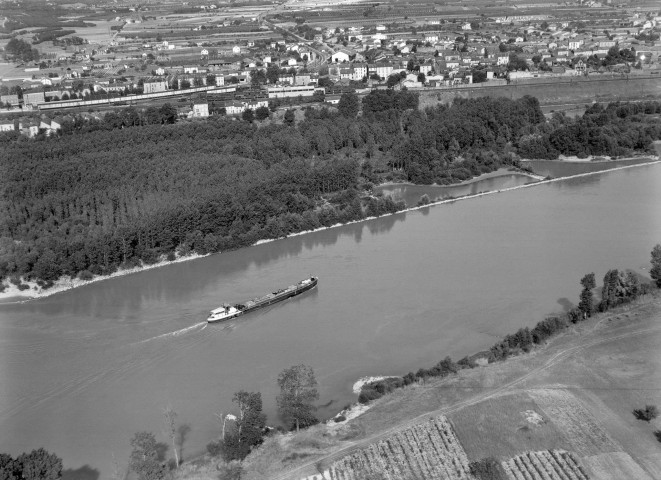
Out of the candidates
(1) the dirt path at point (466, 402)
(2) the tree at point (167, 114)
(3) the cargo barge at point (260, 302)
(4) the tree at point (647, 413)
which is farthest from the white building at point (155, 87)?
(4) the tree at point (647, 413)

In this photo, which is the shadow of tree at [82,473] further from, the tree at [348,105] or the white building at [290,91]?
the white building at [290,91]

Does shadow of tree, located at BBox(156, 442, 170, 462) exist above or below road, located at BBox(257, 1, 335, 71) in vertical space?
below

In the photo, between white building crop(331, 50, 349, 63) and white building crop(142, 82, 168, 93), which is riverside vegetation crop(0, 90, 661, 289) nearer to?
white building crop(142, 82, 168, 93)

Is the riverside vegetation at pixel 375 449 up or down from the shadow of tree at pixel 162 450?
up

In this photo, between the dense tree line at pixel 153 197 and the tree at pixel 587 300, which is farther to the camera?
the dense tree line at pixel 153 197

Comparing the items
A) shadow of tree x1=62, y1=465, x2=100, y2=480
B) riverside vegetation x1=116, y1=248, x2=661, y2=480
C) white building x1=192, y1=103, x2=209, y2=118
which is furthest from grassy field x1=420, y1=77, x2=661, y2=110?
shadow of tree x1=62, y1=465, x2=100, y2=480

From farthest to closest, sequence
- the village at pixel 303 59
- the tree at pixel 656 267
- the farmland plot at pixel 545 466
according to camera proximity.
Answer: the village at pixel 303 59
the tree at pixel 656 267
the farmland plot at pixel 545 466

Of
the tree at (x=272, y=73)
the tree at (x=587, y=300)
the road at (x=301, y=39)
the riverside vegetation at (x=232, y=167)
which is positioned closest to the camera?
the tree at (x=587, y=300)
